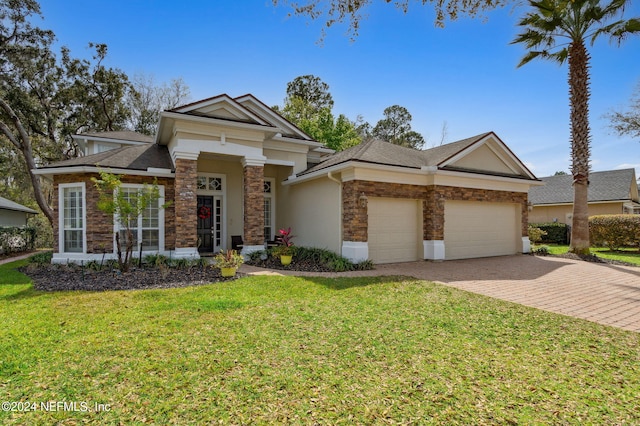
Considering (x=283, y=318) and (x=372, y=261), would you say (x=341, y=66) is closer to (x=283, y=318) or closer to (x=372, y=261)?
(x=372, y=261)

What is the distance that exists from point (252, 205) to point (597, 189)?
83.2ft

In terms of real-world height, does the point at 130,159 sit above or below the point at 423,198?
above

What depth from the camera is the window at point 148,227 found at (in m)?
11.0

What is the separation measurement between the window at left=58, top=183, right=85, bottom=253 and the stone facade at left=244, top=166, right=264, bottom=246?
531 centimetres

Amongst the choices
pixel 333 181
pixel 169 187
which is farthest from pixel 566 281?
pixel 169 187

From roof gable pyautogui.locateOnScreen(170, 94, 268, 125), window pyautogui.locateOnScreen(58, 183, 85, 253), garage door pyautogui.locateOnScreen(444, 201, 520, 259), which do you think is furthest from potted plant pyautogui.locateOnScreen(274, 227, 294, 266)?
window pyautogui.locateOnScreen(58, 183, 85, 253)

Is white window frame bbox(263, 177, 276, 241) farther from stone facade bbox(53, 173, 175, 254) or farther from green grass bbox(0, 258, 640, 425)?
green grass bbox(0, 258, 640, 425)

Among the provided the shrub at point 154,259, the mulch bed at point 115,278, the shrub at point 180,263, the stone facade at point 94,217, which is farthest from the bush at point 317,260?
the stone facade at point 94,217

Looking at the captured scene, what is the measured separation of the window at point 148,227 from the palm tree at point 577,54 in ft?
52.3

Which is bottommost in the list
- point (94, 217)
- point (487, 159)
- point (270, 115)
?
point (94, 217)

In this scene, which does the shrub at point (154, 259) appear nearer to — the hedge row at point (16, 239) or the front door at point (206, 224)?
the front door at point (206, 224)

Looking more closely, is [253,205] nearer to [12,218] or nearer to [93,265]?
[93,265]

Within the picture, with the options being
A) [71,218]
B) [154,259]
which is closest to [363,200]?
[154,259]

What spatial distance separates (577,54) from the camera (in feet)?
42.4
